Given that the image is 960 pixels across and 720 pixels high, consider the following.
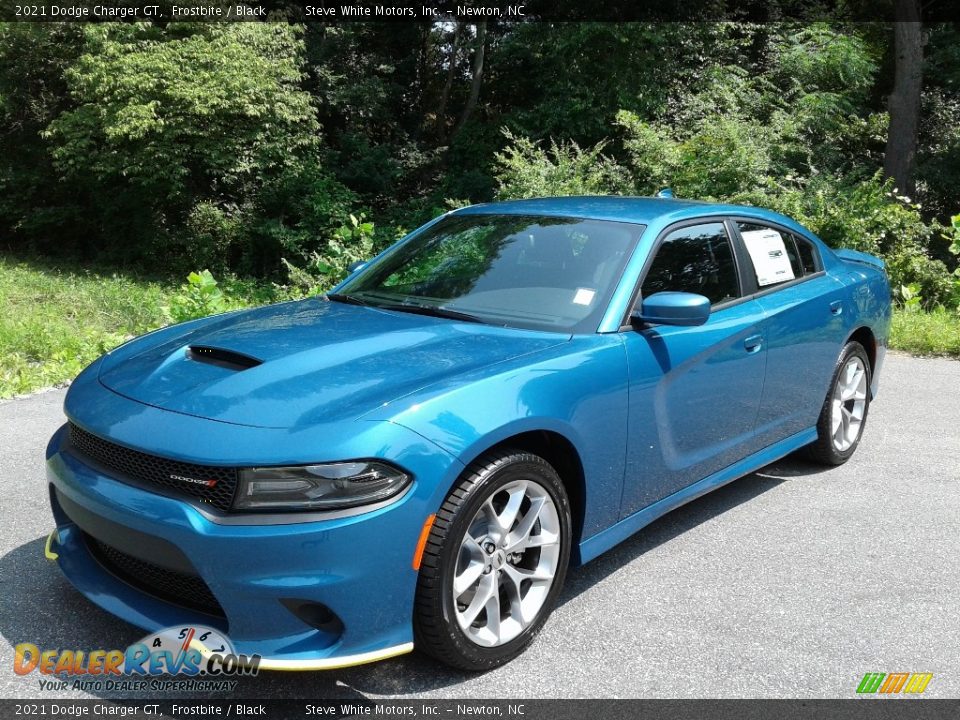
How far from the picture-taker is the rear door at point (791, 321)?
13.9 ft

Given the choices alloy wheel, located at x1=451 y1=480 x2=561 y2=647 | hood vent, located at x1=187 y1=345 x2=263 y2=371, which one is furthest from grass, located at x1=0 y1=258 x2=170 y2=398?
alloy wheel, located at x1=451 y1=480 x2=561 y2=647

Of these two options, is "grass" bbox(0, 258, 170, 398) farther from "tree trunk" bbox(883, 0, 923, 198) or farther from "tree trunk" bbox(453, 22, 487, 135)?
"tree trunk" bbox(883, 0, 923, 198)

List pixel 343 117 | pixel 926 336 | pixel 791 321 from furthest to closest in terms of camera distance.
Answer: pixel 343 117
pixel 926 336
pixel 791 321

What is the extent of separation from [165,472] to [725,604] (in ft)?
7.11

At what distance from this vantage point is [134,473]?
2688 mm

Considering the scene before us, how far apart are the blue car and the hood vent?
0.01 m

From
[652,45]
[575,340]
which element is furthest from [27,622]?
[652,45]

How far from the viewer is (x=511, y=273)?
379cm

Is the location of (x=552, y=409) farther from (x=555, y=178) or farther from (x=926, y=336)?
(x=555, y=178)

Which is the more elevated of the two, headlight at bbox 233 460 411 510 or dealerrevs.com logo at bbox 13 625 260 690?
headlight at bbox 233 460 411 510

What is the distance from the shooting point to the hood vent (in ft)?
9.99

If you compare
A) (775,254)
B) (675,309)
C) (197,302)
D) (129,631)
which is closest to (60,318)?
(197,302)

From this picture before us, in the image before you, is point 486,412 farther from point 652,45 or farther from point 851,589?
point 652,45

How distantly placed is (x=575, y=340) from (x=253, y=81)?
16.7m
